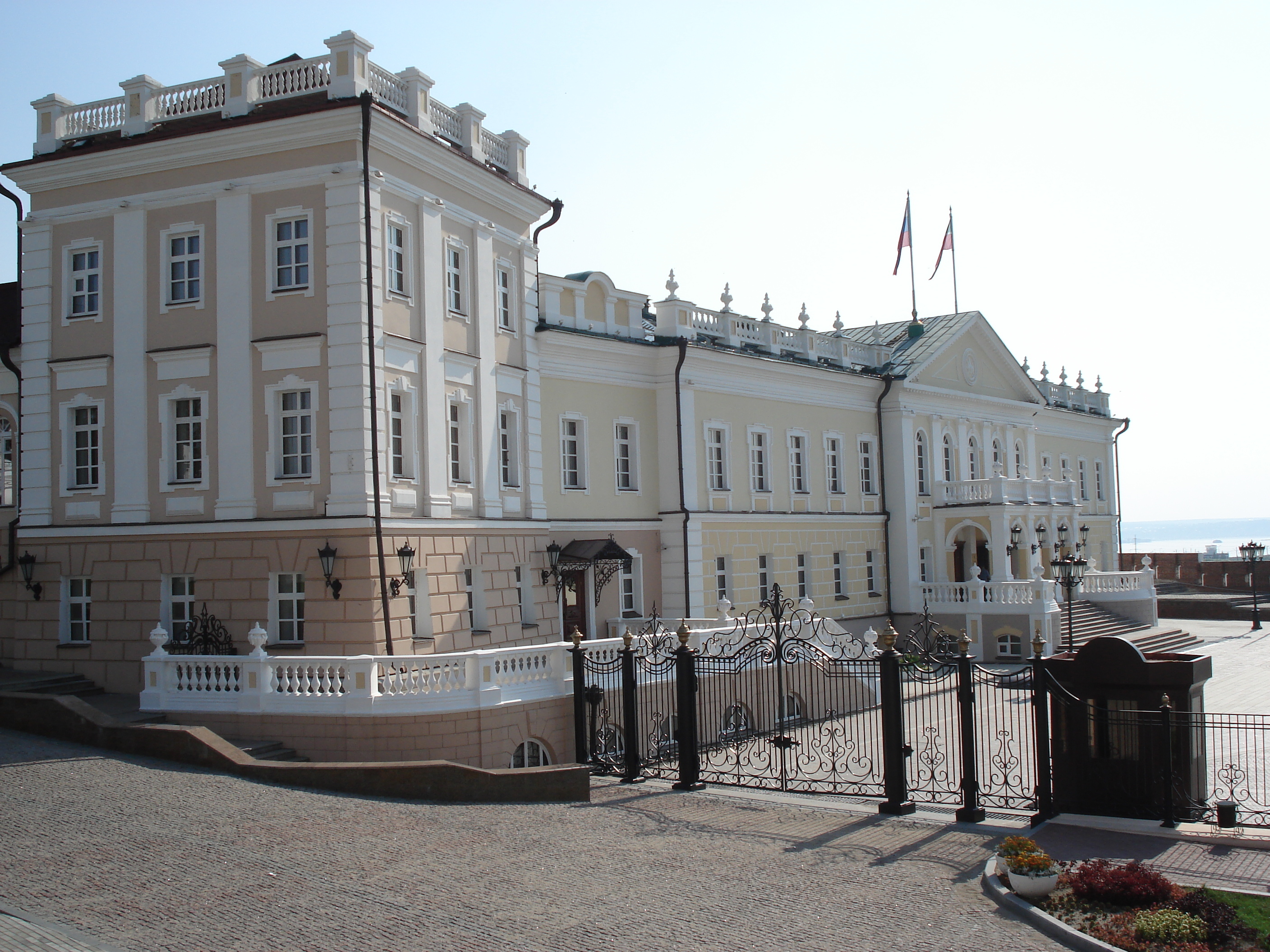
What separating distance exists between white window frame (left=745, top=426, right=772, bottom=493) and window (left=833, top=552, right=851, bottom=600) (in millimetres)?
4182

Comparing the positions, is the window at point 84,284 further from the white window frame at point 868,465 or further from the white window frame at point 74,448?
the white window frame at point 868,465

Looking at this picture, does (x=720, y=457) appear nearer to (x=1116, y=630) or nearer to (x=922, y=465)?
(x=922, y=465)

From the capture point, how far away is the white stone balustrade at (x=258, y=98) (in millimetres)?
19922

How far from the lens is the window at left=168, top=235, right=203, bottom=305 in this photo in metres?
20.8

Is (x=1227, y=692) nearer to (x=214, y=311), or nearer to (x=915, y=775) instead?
(x=915, y=775)

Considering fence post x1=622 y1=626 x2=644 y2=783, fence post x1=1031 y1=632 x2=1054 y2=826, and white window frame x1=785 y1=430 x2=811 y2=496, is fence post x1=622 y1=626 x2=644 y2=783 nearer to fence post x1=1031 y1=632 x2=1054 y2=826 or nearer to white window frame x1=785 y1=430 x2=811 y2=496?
fence post x1=1031 y1=632 x2=1054 y2=826

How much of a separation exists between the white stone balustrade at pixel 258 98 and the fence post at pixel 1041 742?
14242 millimetres

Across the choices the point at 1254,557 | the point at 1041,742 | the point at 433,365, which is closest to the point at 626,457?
the point at 433,365

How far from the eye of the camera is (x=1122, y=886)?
33.9 feet

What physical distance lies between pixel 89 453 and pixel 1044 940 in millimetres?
18555

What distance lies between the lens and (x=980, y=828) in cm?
1353

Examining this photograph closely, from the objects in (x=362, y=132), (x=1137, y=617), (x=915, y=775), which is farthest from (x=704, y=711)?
(x=1137, y=617)

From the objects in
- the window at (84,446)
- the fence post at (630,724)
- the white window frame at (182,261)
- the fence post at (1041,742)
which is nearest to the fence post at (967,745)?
the fence post at (1041,742)

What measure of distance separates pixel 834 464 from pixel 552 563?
13.8 m
